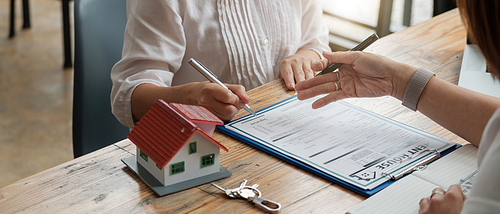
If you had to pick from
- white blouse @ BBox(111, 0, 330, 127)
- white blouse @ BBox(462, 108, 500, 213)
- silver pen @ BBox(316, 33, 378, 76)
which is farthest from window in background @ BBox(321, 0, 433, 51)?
white blouse @ BBox(462, 108, 500, 213)

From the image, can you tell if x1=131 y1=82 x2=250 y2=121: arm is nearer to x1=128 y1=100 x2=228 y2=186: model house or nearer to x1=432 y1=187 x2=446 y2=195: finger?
x1=128 y1=100 x2=228 y2=186: model house

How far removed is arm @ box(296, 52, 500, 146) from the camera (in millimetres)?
893

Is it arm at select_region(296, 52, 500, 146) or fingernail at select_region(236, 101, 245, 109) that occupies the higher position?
arm at select_region(296, 52, 500, 146)

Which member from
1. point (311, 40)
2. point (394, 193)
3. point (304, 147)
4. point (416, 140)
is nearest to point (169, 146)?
point (304, 147)

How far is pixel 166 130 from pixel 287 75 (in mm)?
520

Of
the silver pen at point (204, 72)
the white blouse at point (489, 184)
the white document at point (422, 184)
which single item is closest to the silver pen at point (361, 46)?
the silver pen at point (204, 72)

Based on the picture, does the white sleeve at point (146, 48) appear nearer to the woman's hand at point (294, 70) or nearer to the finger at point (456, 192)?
the woman's hand at point (294, 70)

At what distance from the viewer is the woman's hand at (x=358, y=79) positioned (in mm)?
999

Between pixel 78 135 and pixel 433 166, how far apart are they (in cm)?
99

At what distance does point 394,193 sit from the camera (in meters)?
0.73

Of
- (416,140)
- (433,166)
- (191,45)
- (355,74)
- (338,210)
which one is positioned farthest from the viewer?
(191,45)

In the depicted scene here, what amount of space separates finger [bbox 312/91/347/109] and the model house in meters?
0.32

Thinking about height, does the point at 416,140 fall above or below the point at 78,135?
above

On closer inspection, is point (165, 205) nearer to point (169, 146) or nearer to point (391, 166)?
point (169, 146)
